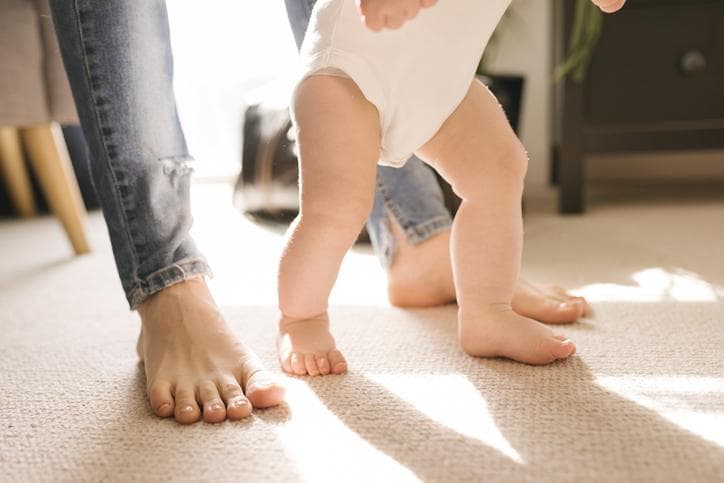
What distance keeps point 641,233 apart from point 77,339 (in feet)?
3.18

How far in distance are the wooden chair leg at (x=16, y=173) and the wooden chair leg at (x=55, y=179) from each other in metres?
0.55

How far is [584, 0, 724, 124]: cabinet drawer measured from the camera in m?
1.53

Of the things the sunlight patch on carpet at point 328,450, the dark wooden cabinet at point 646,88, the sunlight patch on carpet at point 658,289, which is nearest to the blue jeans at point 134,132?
the sunlight patch on carpet at point 328,450

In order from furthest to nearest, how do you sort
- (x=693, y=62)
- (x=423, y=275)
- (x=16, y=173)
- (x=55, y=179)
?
(x=16, y=173), (x=693, y=62), (x=55, y=179), (x=423, y=275)

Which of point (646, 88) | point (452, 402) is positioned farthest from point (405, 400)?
point (646, 88)

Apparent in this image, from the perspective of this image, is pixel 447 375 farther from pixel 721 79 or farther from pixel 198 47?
pixel 198 47

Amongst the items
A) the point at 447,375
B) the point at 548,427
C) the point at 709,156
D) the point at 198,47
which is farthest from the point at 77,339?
the point at 709,156

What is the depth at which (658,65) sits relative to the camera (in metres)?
1.56

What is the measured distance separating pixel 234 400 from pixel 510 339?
0.86ft

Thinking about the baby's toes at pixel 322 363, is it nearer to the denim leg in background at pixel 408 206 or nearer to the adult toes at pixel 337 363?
the adult toes at pixel 337 363

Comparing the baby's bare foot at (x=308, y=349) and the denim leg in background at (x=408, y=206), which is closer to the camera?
the baby's bare foot at (x=308, y=349)

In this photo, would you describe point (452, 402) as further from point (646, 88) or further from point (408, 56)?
point (646, 88)

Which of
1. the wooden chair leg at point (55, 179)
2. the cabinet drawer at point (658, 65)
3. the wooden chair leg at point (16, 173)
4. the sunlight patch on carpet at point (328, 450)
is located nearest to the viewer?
the sunlight patch on carpet at point (328, 450)

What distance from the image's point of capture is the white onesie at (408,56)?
660mm
